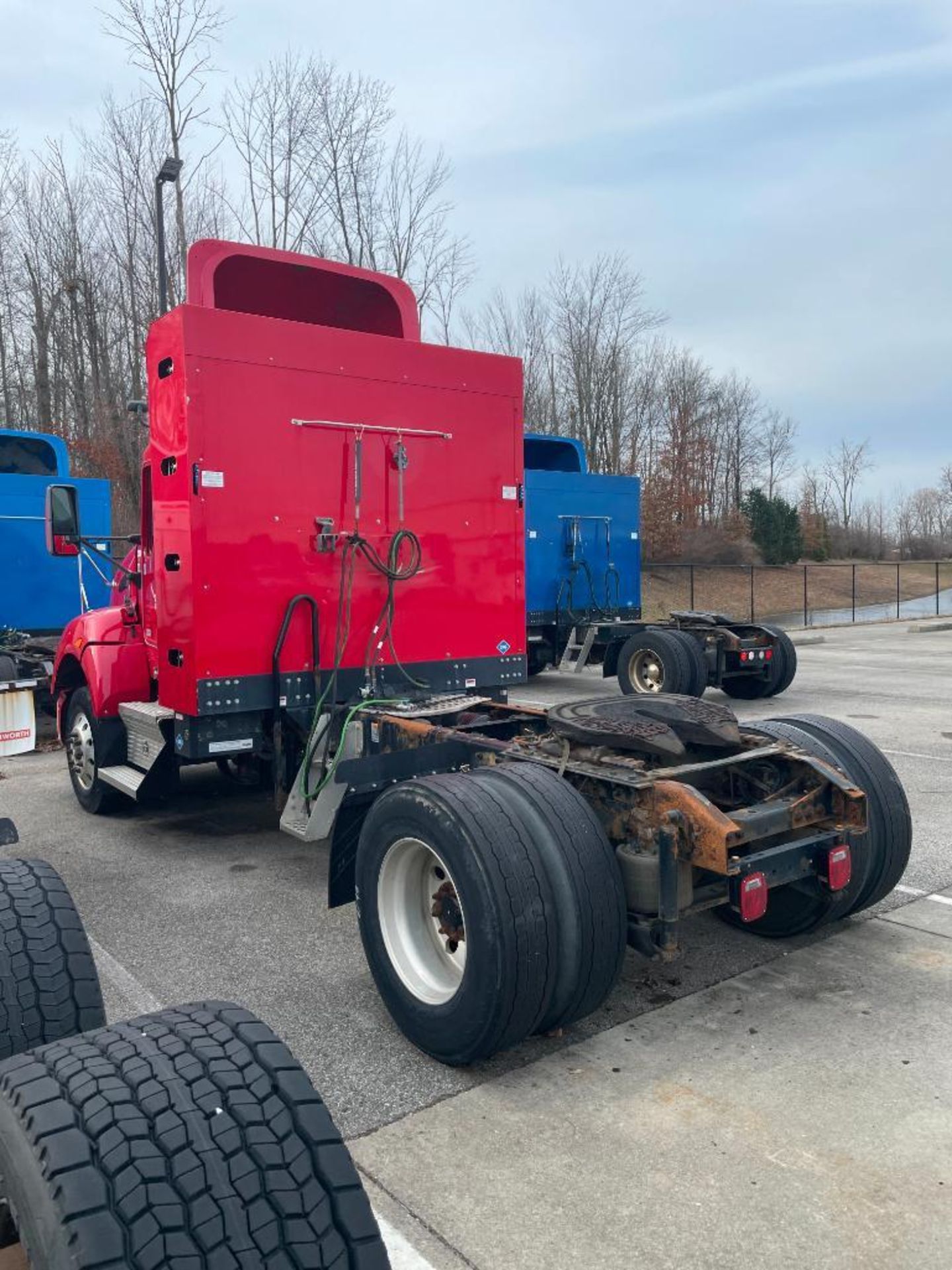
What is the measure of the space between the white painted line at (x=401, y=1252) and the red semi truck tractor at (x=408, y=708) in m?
0.77

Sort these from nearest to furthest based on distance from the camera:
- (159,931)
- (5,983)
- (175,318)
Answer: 1. (5,983)
2. (159,931)
3. (175,318)

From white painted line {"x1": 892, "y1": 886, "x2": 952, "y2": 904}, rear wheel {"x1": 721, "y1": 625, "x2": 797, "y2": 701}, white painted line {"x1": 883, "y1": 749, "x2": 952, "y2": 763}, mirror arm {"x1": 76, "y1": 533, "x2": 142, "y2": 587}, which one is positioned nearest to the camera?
white painted line {"x1": 892, "y1": 886, "x2": 952, "y2": 904}

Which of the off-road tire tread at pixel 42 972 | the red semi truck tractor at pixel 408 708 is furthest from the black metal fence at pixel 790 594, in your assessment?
the off-road tire tread at pixel 42 972

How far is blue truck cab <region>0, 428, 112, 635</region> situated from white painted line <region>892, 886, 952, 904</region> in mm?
8662

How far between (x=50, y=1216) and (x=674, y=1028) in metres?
2.75

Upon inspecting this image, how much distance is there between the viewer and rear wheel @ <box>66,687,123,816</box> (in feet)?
22.5

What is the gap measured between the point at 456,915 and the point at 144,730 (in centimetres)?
338

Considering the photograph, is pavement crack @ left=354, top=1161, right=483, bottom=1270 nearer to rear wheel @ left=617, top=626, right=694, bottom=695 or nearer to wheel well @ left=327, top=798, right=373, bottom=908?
wheel well @ left=327, top=798, right=373, bottom=908

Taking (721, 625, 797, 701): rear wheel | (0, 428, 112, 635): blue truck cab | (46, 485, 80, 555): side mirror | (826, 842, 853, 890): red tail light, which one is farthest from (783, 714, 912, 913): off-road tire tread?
(0, 428, 112, 635): blue truck cab

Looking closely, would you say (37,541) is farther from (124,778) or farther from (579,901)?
(579,901)

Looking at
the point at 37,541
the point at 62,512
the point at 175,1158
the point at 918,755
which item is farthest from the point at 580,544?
the point at 175,1158

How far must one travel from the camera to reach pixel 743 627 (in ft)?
43.1

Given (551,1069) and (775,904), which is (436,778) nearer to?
(551,1069)

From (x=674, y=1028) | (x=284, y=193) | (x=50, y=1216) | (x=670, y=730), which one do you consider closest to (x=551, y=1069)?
(x=674, y=1028)
